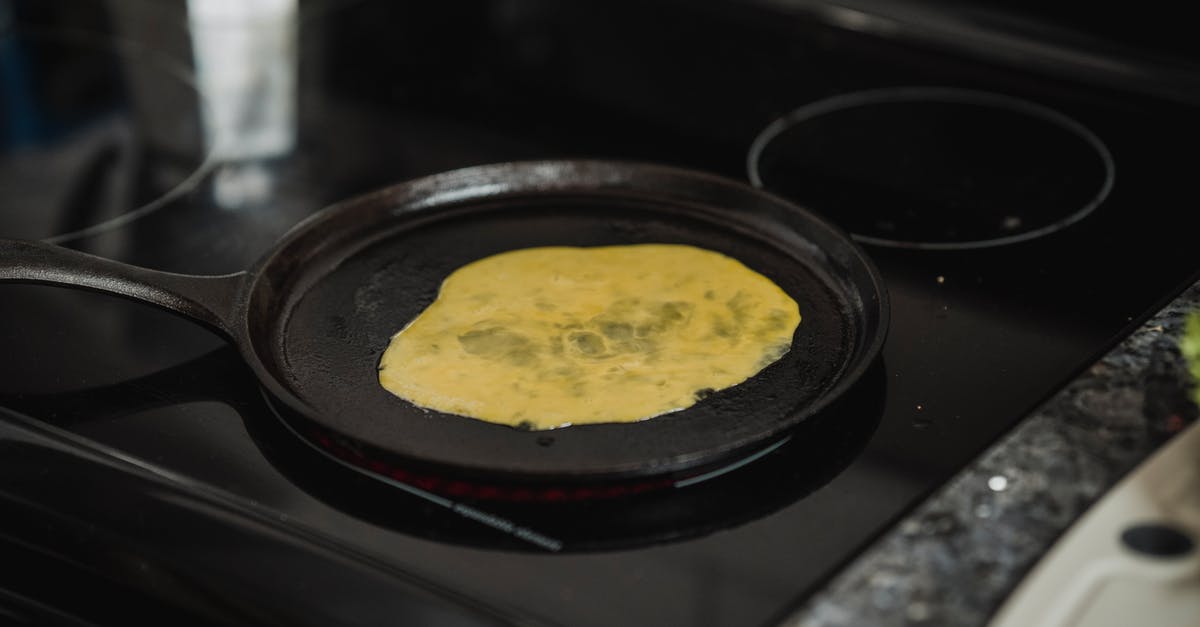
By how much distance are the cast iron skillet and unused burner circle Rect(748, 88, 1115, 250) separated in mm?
110

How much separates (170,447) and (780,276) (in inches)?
17.6

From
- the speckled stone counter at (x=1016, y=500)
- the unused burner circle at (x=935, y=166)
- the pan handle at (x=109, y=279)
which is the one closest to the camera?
the speckled stone counter at (x=1016, y=500)

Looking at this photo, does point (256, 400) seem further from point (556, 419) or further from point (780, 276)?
point (780, 276)

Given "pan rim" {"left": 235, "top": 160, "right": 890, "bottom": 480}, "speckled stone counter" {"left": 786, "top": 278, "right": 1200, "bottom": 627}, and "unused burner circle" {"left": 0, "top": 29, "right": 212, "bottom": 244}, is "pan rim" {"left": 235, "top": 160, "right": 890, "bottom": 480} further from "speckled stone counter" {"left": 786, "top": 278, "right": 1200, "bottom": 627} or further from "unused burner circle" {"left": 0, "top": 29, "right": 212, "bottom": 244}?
"unused burner circle" {"left": 0, "top": 29, "right": 212, "bottom": 244}

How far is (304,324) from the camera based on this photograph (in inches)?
37.3

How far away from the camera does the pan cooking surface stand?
806 mm

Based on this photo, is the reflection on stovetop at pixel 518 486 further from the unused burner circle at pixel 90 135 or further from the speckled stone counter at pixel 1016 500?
the unused burner circle at pixel 90 135

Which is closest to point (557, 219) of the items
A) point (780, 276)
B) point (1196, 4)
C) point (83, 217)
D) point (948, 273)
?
point (780, 276)

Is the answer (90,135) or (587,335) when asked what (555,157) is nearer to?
(587,335)

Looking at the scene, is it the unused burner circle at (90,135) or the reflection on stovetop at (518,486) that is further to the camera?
the unused burner circle at (90,135)

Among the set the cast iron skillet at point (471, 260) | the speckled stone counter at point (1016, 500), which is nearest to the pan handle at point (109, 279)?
the cast iron skillet at point (471, 260)

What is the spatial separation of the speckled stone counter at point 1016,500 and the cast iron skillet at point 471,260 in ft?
0.34

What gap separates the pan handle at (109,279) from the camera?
0.88m

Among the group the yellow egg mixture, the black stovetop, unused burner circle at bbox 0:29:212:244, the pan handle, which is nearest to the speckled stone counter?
the black stovetop
